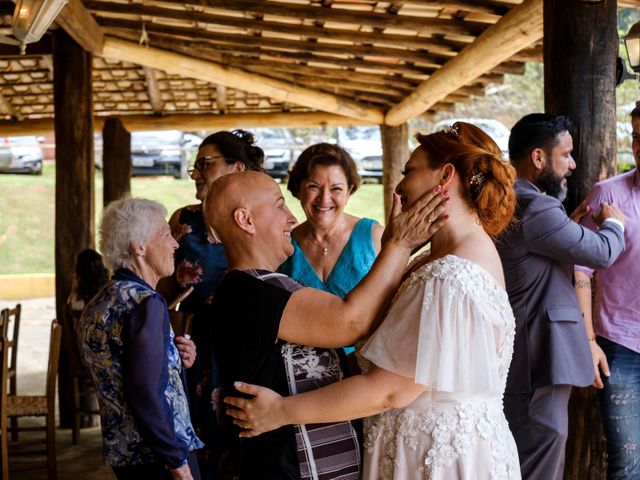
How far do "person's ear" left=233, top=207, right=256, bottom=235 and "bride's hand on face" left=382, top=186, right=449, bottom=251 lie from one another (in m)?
0.33

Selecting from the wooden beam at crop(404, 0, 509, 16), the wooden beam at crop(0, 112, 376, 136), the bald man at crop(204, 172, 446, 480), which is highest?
the wooden beam at crop(404, 0, 509, 16)

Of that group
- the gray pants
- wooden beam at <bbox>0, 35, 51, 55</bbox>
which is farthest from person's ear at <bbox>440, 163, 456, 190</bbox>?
wooden beam at <bbox>0, 35, 51, 55</bbox>

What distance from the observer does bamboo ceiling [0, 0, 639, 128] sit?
690 cm

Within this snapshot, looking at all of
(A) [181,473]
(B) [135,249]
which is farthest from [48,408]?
(A) [181,473]

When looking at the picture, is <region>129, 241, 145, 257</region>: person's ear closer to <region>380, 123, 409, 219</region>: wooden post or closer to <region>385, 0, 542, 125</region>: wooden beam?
<region>385, 0, 542, 125</region>: wooden beam

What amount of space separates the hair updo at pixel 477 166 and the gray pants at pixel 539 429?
1327 millimetres

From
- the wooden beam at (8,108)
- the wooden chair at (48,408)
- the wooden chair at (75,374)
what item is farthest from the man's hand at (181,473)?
the wooden beam at (8,108)

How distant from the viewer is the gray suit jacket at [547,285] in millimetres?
3434

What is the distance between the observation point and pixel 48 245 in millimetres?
21547

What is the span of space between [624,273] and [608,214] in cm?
34

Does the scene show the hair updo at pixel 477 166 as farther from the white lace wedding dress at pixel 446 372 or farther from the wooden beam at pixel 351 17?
the wooden beam at pixel 351 17

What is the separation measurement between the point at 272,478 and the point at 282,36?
6546mm

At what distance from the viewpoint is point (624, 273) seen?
3.85 meters

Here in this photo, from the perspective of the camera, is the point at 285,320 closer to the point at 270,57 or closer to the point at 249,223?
the point at 249,223
